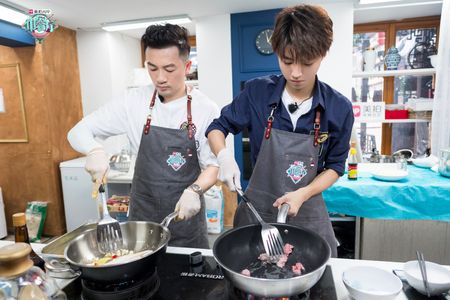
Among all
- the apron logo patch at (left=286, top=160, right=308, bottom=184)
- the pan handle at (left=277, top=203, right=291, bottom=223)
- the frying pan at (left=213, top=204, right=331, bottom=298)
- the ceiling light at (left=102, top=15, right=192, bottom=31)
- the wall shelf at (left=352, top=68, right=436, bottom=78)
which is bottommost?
the frying pan at (left=213, top=204, right=331, bottom=298)

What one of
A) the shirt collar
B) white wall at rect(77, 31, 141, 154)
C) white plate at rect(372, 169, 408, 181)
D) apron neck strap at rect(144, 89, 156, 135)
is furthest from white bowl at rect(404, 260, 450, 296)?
A: white wall at rect(77, 31, 141, 154)

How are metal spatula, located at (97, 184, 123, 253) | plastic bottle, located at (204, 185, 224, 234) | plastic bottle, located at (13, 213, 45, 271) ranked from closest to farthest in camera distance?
plastic bottle, located at (13, 213, 45, 271) → metal spatula, located at (97, 184, 123, 253) → plastic bottle, located at (204, 185, 224, 234)

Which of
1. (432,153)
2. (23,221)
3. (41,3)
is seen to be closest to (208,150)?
(23,221)

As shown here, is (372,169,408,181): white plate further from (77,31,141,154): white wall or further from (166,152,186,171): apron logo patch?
(77,31,141,154): white wall

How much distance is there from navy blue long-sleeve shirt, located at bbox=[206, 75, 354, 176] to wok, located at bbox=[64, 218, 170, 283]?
0.57 meters

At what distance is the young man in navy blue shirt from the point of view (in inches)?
55.2

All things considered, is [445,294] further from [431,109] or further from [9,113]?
[9,113]

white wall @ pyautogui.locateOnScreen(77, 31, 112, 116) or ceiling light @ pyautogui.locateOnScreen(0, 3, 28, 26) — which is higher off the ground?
ceiling light @ pyautogui.locateOnScreen(0, 3, 28, 26)

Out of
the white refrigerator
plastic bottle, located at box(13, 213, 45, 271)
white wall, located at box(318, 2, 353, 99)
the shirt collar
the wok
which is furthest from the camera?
the white refrigerator

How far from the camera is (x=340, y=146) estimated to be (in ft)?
4.71

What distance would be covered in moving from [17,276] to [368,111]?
12.4 feet

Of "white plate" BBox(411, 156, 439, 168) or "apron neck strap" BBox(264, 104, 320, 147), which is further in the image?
"white plate" BBox(411, 156, 439, 168)

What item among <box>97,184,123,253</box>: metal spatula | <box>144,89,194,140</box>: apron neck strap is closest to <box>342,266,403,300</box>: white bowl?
<box>97,184,123,253</box>: metal spatula

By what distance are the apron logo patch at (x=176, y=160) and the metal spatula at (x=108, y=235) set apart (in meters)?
0.54
